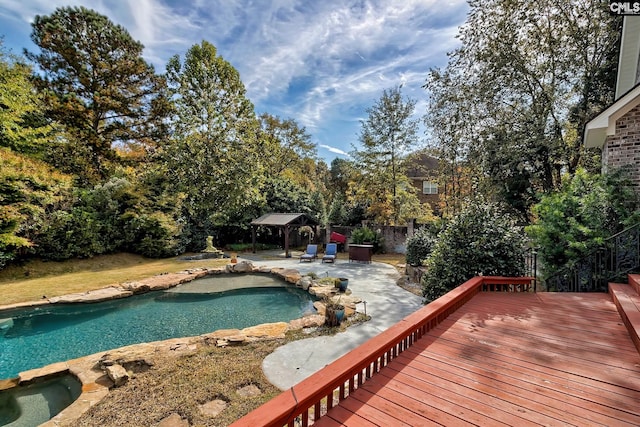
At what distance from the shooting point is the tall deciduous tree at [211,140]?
1875cm

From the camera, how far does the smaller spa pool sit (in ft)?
13.6

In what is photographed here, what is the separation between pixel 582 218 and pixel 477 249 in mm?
1975

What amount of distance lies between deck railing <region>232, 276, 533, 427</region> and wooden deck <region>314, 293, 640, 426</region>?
3.7 inches

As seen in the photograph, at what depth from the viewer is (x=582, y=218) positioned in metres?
5.39

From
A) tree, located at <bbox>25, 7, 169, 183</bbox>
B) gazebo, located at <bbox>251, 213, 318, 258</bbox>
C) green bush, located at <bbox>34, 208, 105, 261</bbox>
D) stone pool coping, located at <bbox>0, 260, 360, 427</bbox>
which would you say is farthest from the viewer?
tree, located at <bbox>25, 7, 169, 183</bbox>

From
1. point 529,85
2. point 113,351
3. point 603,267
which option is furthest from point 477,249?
point 529,85

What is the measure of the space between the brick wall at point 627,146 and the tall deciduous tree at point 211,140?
1715 centimetres

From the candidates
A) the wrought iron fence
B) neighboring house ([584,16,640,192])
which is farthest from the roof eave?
the wrought iron fence

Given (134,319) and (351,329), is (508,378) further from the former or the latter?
(134,319)

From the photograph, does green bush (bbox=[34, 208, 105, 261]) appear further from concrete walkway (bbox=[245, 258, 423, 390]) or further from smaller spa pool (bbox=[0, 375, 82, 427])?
smaller spa pool (bbox=[0, 375, 82, 427])

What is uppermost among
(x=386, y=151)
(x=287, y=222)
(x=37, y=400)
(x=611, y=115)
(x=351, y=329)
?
(x=386, y=151)

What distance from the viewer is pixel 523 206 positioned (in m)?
11.9

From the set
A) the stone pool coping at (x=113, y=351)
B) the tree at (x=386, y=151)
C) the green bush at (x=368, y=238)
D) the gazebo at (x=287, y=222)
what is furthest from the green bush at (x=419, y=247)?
the tree at (x=386, y=151)

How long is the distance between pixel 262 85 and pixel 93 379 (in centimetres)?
2141
